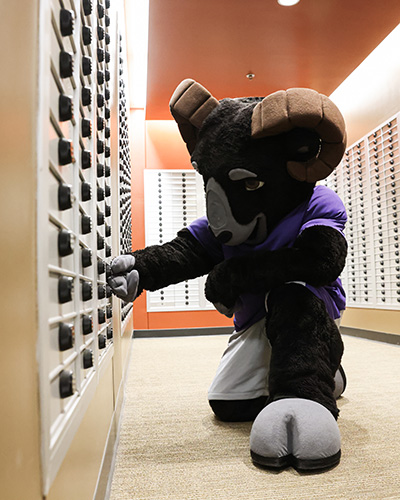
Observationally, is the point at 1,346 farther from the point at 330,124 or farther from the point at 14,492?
the point at 330,124

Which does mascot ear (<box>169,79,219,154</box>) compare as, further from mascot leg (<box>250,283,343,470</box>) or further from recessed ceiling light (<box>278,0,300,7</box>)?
recessed ceiling light (<box>278,0,300,7</box>)

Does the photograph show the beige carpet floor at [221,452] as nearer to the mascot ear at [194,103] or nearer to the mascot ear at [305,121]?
the mascot ear at [305,121]

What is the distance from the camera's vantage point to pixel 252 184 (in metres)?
1.30

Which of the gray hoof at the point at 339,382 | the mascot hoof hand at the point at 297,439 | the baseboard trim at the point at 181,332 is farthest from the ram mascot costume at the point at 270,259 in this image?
the baseboard trim at the point at 181,332

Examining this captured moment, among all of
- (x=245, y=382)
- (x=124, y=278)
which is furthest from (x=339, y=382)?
(x=124, y=278)

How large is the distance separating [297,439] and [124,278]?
644mm

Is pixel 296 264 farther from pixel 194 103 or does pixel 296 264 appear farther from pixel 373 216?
pixel 373 216

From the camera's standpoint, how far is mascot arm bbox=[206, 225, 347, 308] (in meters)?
1.21

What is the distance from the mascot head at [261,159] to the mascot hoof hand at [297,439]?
0.52 meters

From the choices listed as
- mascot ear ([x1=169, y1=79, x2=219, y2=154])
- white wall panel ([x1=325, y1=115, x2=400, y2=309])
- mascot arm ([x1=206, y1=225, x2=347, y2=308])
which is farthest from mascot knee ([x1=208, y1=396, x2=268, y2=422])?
white wall panel ([x1=325, y1=115, x2=400, y2=309])

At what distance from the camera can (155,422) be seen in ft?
4.69

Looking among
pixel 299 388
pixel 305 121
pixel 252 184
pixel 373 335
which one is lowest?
pixel 373 335

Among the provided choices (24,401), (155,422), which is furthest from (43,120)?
(155,422)

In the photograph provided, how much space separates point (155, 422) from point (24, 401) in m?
1.12
